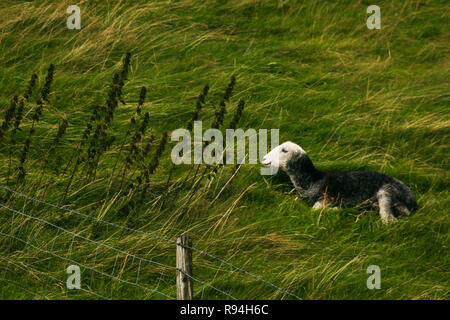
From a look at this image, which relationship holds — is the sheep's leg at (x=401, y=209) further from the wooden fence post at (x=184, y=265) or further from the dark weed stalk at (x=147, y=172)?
the wooden fence post at (x=184, y=265)

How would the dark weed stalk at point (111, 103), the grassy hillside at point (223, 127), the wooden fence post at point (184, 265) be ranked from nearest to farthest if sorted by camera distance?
the wooden fence post at point (184, 265) → the grassy hillside at point (223, 127) → the dark weed stalk at point (111, 103)

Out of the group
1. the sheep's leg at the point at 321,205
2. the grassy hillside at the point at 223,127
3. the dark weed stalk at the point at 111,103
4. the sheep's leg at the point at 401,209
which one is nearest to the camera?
the grassy hillside at the point at 223,127

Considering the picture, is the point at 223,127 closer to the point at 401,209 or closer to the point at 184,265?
the point at 401,209

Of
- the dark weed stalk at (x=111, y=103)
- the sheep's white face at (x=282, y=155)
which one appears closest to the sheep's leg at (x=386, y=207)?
the sheep's white face at (x=282, y=155)

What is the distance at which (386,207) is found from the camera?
602 centimetres

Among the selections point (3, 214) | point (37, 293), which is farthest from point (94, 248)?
point (3, 214)

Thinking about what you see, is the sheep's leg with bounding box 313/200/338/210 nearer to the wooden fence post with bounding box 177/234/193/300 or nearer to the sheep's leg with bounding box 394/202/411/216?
the sheep's leg with bounding box 394/202/411/216

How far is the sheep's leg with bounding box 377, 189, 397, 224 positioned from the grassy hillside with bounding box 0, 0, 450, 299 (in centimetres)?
10

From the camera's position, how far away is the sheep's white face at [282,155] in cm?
644

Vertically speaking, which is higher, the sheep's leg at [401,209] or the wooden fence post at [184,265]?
the sheep's leg at [401,209]

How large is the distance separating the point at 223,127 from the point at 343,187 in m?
1.84

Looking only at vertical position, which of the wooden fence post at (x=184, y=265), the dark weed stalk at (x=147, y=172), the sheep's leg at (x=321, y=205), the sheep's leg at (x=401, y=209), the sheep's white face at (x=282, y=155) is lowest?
the wooden fence post at (x=184, y=265)
